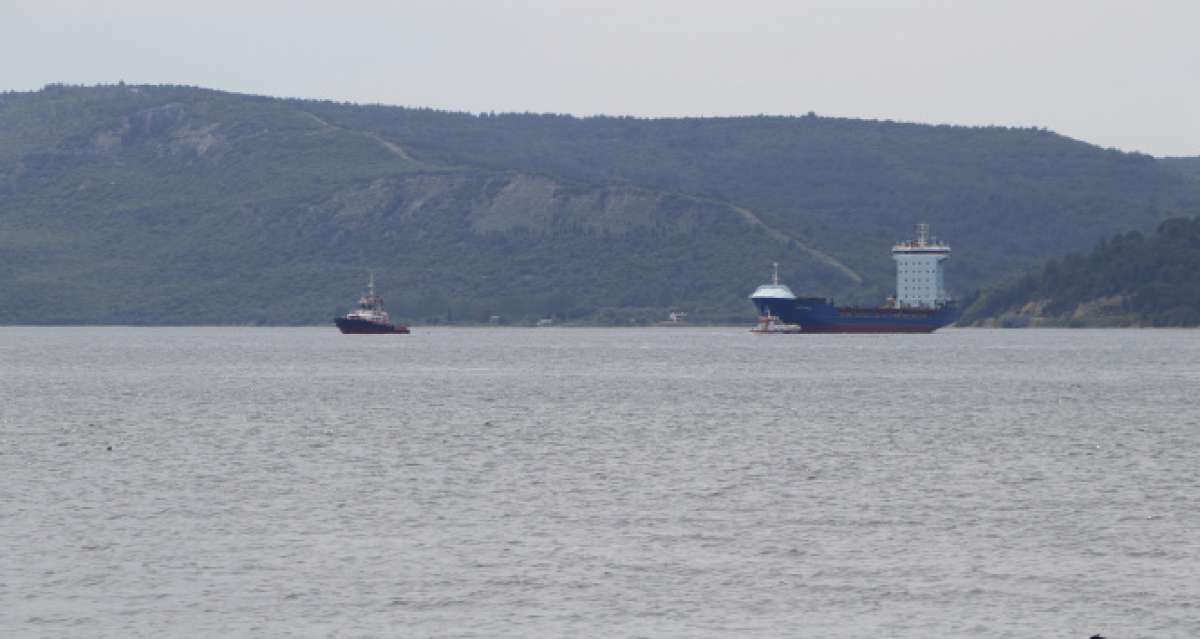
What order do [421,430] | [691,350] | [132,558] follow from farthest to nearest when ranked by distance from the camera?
[691,350]
[421,430]
[132,558]

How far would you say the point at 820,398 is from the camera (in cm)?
9100

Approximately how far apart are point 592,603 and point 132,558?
9876mm

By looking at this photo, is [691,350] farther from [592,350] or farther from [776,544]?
[776,544]

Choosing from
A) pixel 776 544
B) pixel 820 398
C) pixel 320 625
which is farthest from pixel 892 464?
pixel 820 398

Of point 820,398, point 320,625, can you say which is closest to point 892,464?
point 320,625

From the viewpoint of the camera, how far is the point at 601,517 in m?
43.9

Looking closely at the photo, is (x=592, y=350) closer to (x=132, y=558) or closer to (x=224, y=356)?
(x=224, y=356)

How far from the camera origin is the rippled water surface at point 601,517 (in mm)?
32969

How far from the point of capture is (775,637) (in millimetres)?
31203

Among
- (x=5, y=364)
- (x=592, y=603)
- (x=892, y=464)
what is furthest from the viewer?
(x=5, y=364)

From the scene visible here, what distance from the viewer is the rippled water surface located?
1298 inches

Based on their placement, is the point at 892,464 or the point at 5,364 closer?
the point at 892,464

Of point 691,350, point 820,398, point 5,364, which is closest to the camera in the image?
point 820,398

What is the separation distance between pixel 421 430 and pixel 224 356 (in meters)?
94.4
